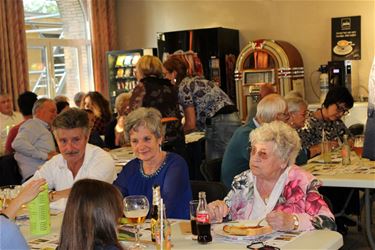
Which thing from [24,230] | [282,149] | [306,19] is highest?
[306,19]

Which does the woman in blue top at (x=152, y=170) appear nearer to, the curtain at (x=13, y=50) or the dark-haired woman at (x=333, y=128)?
the dark-haired woman at (x=333, y=128)

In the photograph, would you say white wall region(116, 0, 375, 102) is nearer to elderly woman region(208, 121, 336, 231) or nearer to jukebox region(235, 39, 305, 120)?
jukebox region(235, 39, 305, 120)

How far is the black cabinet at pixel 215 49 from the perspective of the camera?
8711mm

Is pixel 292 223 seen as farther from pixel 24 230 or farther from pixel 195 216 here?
pixel 24 230

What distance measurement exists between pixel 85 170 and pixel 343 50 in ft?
18.7

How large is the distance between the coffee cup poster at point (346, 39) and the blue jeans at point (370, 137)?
412 centimetres

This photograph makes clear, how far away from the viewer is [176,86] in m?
5.61

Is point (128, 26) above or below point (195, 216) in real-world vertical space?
above

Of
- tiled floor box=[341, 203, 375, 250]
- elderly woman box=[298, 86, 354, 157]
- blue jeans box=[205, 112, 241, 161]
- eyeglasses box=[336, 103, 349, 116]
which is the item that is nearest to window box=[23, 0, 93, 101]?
blue jeans box=[205, 112, 241, 161]

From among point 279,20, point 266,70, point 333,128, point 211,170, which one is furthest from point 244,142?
point 279,20

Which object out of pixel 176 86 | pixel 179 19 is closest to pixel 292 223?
pixel 176 86

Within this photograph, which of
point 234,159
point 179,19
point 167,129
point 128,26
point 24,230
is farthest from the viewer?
point 128,26

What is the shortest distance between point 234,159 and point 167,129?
1308 mm

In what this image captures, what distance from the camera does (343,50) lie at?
8.11 metres
